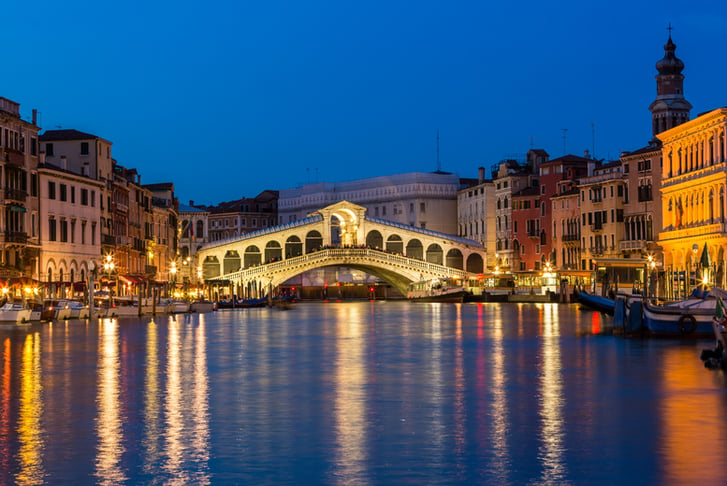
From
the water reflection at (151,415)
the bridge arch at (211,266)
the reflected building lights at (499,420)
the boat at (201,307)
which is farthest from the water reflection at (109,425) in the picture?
the bridge arch at (211,266)

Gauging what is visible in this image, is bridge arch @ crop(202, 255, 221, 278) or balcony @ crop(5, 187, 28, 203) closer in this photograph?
balcony @ crop(5, 187, 28, 203)

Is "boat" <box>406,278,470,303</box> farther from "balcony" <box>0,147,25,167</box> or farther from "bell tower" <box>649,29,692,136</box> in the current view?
Result: "balcony" <box>0,147,25,167</box>

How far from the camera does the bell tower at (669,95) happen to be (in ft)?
286

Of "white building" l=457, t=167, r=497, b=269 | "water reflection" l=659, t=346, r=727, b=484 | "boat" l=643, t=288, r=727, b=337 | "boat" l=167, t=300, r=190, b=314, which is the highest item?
"white building" l=457, t=167, r=497, b=269

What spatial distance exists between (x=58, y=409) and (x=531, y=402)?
583 centimetres

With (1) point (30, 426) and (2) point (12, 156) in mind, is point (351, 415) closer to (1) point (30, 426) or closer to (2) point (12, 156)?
(1) point (30, 426)

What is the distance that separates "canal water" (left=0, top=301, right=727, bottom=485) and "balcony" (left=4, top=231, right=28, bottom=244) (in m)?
27.7

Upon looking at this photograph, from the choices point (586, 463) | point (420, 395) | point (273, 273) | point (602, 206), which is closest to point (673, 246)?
point (602, 206)

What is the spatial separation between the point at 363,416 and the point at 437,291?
8297 centimetres

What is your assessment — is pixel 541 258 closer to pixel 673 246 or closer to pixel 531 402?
pixel 673 246

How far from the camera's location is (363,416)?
16.0 m

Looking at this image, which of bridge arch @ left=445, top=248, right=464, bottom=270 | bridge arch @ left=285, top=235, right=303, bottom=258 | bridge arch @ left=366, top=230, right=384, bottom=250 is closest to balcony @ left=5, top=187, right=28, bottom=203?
bridge arch @ left=285, top=235, right=303, bottom=258

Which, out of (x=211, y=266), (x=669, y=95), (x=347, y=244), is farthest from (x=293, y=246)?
(x=669, y=95)

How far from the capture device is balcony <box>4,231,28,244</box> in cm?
5618
